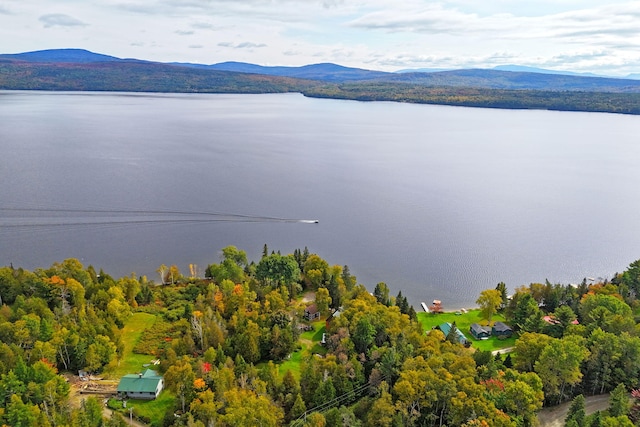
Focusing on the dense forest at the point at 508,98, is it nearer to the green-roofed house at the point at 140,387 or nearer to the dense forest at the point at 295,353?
the dense forest at the point at 295,353

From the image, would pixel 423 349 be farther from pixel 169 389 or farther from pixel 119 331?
pixel 119 331

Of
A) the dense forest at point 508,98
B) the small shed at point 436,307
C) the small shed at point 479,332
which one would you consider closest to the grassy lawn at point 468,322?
the small shed at point 479,332

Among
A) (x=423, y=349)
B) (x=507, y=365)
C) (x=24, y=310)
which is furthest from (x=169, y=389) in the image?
(x=507, y=365)

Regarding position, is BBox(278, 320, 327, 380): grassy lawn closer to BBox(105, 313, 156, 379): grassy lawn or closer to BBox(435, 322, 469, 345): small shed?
BBox(435, 322, 469, 345): small shed

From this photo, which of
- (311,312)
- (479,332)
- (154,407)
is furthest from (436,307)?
A: (154,407)

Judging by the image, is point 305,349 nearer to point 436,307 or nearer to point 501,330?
point 436,307

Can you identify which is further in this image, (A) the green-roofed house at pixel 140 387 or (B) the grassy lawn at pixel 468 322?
(B) the grassy lawn at pixel 468 322
